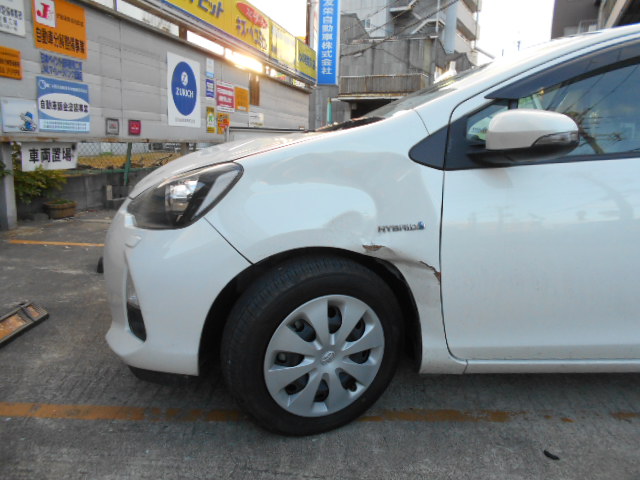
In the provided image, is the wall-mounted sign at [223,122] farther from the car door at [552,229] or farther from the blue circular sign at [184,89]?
the car door at [552,229]

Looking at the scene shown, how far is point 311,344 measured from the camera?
2.04 m

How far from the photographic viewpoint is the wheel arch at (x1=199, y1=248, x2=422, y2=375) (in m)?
2.07

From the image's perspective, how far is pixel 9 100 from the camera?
17.8 ft

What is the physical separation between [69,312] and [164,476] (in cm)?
202

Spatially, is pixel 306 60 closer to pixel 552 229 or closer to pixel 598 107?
pixel 598 107

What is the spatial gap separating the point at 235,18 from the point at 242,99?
174 centimetres

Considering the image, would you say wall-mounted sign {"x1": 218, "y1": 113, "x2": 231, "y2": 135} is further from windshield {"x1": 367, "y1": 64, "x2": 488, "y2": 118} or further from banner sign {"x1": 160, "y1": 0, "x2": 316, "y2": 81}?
windshield {"x1": 367, "y1": 64, "x2": 488, "y2": 118}

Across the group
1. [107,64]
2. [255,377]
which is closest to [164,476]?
[255,377]

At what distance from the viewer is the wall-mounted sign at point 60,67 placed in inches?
230

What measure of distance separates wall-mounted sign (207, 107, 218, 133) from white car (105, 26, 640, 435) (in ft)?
25.7

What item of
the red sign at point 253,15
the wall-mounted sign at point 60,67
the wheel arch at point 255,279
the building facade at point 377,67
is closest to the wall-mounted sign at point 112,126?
the wall-mounted sign at point 60,67

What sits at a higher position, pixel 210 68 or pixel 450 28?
pixel 450 28

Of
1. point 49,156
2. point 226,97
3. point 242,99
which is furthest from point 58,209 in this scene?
point 242,99

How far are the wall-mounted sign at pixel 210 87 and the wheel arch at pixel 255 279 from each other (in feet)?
26.7
